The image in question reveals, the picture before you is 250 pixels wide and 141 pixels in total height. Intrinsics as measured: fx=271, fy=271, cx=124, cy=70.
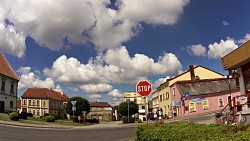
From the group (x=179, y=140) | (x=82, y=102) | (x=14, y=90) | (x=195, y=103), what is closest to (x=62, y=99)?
(x=82, y=102)

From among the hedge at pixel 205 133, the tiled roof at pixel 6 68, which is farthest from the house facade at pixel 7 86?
the hedge at pixel 205 133

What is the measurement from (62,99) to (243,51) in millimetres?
96833

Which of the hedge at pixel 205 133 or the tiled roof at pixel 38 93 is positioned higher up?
the tiled roof at pixel 38 93

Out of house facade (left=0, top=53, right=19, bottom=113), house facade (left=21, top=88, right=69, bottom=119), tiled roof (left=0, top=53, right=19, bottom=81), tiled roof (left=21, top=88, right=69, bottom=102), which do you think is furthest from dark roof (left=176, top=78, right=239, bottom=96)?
tiled roof (left=21, top=88, right=69, bottom=102)

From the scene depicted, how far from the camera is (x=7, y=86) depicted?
49.5m

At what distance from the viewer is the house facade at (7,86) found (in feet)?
156

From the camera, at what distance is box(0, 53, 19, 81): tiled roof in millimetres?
50375

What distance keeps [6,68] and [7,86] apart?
4711mm

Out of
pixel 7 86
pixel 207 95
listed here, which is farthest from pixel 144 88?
pixel 7 86

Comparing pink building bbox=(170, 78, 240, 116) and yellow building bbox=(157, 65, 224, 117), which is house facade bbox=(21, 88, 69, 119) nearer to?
yellow building bbox=(157, 65, 224, 117)

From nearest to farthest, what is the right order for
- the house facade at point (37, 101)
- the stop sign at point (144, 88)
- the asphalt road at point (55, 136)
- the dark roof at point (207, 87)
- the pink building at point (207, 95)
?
the stop sign at point (144, 88) < the asphalt road at point (55, 136) < the pink building at point (207, 95) < the dark roof at point (207, 87) < the house facade at point (37, 101)

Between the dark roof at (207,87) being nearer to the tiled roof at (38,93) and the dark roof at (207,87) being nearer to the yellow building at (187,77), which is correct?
the yellow building at (187,77)

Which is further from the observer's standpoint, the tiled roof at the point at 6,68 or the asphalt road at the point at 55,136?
the tiled roof at the point at 6,68

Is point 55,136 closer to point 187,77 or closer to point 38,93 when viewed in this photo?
point 187,77
